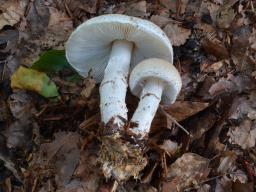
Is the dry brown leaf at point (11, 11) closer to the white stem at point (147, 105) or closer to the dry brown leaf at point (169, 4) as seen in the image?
the dry brown leaf at point (169, 4)

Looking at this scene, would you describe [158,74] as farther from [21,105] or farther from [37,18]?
[37,18]

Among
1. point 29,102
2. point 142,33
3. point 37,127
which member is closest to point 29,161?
point 37,127

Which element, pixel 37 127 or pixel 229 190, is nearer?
pixel 229 190

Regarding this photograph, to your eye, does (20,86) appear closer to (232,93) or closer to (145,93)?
(145,93)

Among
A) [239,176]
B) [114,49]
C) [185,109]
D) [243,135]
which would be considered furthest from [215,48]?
[239,176]

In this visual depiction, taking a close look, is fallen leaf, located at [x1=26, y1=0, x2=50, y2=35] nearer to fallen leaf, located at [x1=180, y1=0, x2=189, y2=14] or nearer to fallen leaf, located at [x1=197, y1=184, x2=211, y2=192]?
fallen leaf, located at [x1=180, y1=0, x2=189, y2=14]

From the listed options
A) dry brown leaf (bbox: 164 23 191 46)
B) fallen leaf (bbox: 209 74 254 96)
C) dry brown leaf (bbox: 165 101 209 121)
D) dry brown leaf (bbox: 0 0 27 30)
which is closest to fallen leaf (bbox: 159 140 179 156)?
dry brown leaf (bbox: 165 101 209 121)
